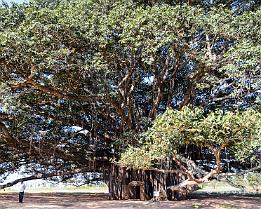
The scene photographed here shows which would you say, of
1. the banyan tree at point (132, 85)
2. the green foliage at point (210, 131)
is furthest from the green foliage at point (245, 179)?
the green foliage at point (210, 131)

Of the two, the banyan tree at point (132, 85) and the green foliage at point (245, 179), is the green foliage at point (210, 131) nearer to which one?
the banyan tree at point (132, 85)

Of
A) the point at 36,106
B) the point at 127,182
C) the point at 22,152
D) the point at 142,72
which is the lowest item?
the point at 127,182

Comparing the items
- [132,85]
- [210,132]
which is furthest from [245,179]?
[132,85]

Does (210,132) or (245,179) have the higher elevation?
(210,132)

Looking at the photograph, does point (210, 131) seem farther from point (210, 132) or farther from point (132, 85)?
point (132, 85)

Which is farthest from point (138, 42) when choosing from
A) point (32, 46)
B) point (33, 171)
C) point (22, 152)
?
point (33, 171)

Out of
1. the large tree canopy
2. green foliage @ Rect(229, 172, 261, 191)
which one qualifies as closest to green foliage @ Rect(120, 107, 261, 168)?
the large tree canopy

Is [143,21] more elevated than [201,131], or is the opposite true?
[143,21]

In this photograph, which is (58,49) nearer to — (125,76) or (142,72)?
(125,76)

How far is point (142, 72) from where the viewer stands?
992cm

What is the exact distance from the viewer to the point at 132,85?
31.8 feet

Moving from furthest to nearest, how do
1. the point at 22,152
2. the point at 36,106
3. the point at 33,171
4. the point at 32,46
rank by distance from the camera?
the point at 33,171, the point at 22,152, the point at 36,106, the point at 32,46

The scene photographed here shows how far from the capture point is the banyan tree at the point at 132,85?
712 cm

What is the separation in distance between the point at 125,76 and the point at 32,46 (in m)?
2.82
